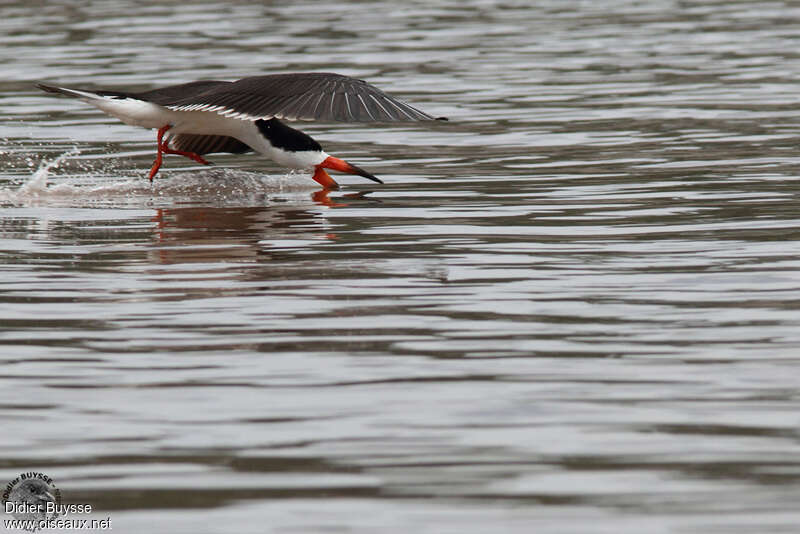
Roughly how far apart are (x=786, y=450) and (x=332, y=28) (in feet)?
68.6

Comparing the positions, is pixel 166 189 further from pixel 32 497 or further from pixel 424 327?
pixel 32 497

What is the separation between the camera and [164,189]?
11055mm

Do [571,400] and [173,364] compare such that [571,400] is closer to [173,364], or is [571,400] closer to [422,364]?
[422,364]

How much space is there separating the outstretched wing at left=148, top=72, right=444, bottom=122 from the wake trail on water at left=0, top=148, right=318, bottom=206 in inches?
26.9

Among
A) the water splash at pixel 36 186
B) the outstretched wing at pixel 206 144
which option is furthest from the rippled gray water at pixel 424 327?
the outstretched wing at pixel 206 144

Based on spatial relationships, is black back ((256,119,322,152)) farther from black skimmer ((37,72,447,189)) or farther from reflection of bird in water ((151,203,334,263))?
reflection of bird in water ((151,203,334,263))

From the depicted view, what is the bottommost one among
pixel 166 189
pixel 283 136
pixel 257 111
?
pixel 166 189

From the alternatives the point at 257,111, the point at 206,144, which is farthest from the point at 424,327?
the point at 206,144

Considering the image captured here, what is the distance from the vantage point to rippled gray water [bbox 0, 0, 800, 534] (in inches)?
170

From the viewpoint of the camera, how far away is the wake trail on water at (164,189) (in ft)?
34.9

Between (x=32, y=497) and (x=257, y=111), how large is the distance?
5865 mm

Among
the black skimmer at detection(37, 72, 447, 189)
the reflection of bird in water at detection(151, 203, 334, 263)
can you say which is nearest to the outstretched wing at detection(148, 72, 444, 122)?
the black skimmer at detection(37, 72, 447, 189)

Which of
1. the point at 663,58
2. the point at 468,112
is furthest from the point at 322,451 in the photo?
the point at 663,58

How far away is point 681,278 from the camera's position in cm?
709
